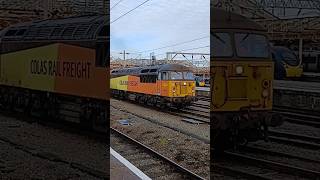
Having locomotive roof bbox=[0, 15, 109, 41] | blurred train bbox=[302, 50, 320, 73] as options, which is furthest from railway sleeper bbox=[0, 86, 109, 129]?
blurred train bbox=[302, 50, 320, 73]

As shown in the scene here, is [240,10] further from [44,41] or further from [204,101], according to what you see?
[44,41]

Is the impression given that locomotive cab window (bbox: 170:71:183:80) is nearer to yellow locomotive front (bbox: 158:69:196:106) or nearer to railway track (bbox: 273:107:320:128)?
yellow locomotive front (bbox: 158:69:196:106)

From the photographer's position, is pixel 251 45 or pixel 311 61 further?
pixel 251 45

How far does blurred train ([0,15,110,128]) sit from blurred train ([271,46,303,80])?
3.83ft

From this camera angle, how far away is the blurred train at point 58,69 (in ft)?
8.60

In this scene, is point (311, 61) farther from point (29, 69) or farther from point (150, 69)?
point (29, 69)

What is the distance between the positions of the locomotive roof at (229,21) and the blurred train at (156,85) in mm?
383

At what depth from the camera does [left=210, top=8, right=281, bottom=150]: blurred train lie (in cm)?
267

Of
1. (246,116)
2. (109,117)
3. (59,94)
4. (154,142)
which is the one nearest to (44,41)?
(59,94)

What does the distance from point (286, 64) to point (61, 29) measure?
155 centimetres

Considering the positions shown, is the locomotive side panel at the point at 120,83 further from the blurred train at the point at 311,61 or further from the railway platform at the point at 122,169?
the blurred train at the point at 311,61

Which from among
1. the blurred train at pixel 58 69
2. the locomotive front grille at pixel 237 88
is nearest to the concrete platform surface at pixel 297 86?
the locomotive front grille at pixel 237 88

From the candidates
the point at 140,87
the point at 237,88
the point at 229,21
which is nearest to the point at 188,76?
the point at 237,88

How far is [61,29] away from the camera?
2.74m
